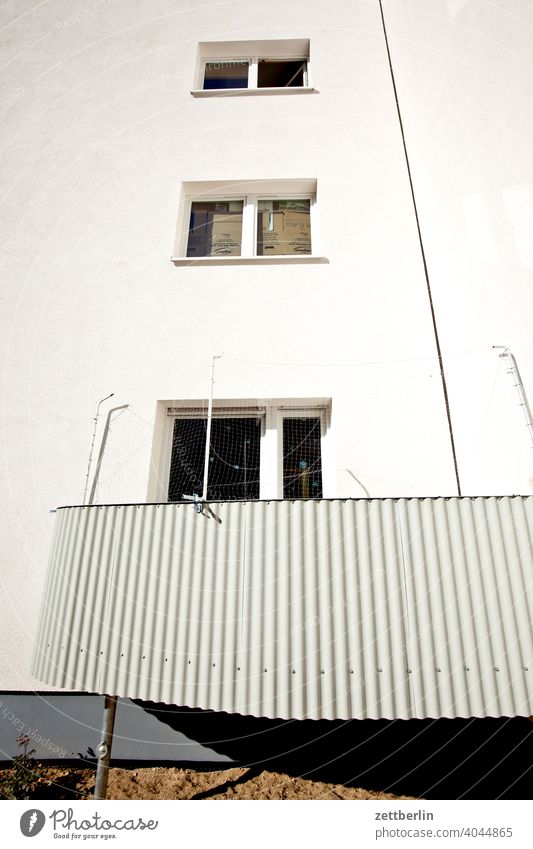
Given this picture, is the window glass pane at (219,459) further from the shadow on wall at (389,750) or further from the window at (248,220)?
the window at (248,220)

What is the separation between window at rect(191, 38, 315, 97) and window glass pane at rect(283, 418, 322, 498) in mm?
4506

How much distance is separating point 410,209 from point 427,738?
4.58 metres

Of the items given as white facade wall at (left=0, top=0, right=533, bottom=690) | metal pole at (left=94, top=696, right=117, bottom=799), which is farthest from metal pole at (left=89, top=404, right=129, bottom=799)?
white facade wall at (left=0, top=0, right=533, bottom=690)

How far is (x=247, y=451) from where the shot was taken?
12.2ft

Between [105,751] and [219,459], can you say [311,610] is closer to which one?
[105,751]

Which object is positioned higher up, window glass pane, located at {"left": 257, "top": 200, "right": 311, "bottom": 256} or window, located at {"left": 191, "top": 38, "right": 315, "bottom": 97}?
window, located at {"left": 191, "top": 38, "right": 315, "bottom": 97}

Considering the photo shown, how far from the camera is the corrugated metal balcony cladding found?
2.19 meters

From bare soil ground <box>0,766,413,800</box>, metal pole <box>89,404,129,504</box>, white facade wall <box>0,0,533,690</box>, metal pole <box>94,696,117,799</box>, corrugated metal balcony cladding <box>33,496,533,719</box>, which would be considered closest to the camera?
corrugated metal balcony cladding <box>33,496,533,719</box>

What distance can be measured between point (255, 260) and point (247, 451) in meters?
1.87

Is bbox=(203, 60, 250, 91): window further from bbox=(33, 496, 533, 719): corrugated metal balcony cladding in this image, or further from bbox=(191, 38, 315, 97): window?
bbox=(33, 496, 533, 719): corrugated metal balcony cladding

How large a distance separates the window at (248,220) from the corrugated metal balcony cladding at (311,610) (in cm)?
297

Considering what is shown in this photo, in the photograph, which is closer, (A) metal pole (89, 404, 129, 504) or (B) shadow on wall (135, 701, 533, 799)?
(B) shadow on wall (135, 701, 533, 799)
